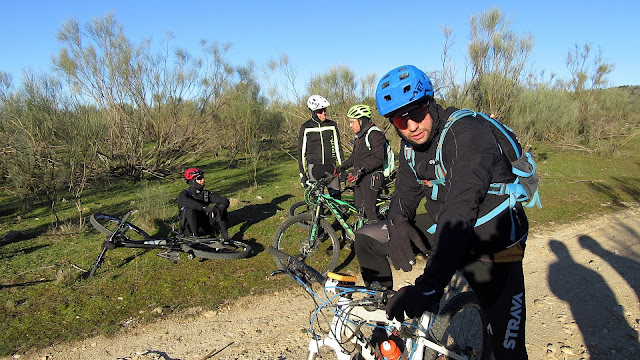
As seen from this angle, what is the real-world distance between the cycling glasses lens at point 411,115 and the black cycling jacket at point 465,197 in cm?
6

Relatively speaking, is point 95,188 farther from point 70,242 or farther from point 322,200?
point 322,200

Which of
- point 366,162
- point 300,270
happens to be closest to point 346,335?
point 300,270

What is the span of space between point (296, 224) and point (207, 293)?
1.38m

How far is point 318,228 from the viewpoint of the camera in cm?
544

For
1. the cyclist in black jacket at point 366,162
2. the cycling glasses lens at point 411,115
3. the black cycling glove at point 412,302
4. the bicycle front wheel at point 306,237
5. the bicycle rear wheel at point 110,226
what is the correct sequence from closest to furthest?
the black cycling glove at point 412,302 → the cycling glasses lens at point 411,115 → the bicycle front wheel at point 306,237 → the bicycle rear wheel at point 110,226 → the cyclist in black jacket at point 366,162

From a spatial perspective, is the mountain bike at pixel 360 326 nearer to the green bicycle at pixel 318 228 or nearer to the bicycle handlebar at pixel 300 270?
the bicycle handlebar at pixel 300 270

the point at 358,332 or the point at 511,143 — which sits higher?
the point at 511,143

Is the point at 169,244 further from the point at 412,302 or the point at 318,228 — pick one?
the point at 412,302

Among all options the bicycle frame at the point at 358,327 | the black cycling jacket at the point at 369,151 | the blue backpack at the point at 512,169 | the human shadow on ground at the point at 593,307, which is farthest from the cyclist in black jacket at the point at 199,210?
the blue backpack at the point at 512,169

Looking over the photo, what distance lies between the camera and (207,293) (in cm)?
484

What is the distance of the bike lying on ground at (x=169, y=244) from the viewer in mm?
5418

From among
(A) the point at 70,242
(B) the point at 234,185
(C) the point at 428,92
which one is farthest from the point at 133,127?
(C) the point at 428,92

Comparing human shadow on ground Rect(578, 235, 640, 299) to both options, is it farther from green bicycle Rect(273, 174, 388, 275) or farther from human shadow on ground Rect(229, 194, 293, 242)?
human shadow on ground Rect(229, 194, 293, 242)

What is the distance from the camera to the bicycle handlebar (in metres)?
2.14
